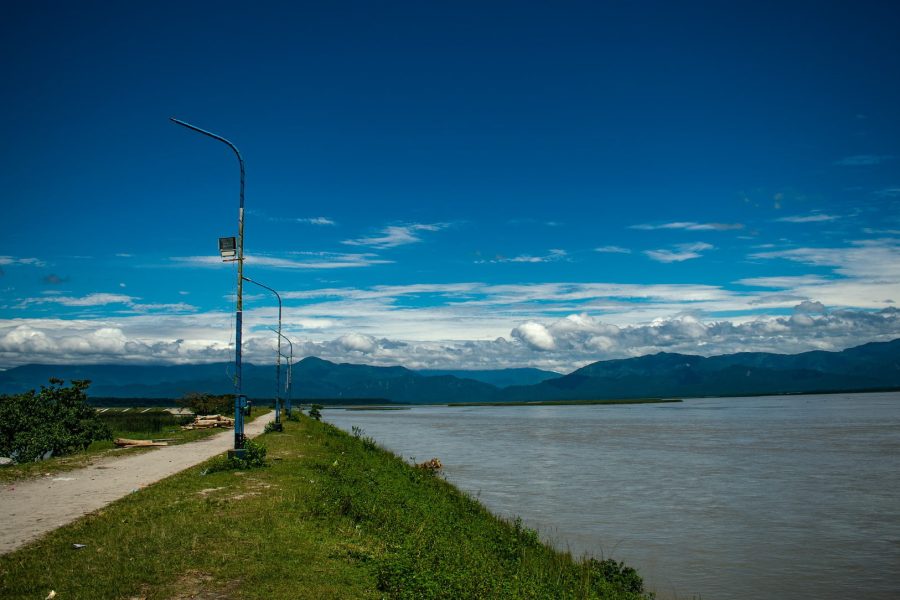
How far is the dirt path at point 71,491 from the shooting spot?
48.3 ft

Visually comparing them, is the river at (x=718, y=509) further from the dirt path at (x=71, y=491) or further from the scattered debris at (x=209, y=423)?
the scattered debris at (x=209, y=423)

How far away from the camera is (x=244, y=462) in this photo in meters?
23.6

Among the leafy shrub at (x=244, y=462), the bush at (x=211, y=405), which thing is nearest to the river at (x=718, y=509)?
the leafy shrub at (x=244, y=462)

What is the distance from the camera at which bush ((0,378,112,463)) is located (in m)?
32.3

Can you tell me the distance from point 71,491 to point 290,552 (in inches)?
473

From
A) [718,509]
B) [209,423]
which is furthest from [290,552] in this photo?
[209,423]

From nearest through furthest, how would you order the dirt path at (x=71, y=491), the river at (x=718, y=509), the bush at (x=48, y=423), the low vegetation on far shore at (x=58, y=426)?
the dirt path at (x=71, y=491) < the river at (x=718, y=509) < the low vegetation on far shore at (x=58, y=426) < the bush at (x=48, y=423)

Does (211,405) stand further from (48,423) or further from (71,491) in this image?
(71,491)

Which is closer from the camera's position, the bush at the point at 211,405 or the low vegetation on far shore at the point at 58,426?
the low vegetation on far shore at the point at 58,426

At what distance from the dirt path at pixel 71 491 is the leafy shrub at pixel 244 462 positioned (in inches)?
70.3

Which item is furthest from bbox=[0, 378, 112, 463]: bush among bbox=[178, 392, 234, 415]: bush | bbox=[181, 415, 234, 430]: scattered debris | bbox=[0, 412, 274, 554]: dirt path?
bbox=[178, 392, 234, 415]: bush

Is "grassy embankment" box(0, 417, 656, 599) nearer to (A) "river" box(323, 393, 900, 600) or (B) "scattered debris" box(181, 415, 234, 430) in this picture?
(A) "river" box(323, 393, 900, 600)

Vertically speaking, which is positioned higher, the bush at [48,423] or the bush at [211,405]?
the bush at [48,423]

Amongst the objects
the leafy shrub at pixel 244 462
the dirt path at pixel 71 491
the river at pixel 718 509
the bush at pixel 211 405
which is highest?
the leafy shrub at pixel 244 462
